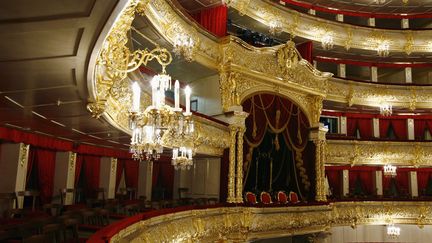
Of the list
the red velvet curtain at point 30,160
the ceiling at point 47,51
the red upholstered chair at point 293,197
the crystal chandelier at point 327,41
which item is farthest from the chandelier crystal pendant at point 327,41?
the ceiling at point 47,51

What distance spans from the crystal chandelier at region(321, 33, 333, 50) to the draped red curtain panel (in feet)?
12.6

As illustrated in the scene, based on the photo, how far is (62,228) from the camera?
4.10m

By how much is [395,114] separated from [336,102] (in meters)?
3.24

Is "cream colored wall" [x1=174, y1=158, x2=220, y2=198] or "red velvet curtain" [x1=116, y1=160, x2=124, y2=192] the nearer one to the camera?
"cream colored wall" [x1=174, y1=158, x2=220, y2=198]

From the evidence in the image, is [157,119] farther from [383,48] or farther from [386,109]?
[383,48]

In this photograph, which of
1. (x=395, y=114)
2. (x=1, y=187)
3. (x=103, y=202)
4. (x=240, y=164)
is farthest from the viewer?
(x=395, y=114)

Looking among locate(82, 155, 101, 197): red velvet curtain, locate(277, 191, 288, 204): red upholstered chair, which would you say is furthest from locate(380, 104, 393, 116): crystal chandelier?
locate(82, 155, 101, 197): red velvet curtain

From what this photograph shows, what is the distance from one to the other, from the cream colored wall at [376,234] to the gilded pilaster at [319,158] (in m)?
3.22

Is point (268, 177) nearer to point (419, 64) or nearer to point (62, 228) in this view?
point (62, 228)

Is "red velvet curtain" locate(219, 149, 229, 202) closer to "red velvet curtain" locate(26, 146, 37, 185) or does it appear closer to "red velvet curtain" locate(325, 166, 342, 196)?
"red velvet curtain" locate(26, 146, 37, 185)

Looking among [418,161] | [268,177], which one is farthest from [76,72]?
[418,161]

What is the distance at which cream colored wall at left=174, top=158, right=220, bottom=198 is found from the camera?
998cm

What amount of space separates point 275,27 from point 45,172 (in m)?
8.68

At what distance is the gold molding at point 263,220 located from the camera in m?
5.60
